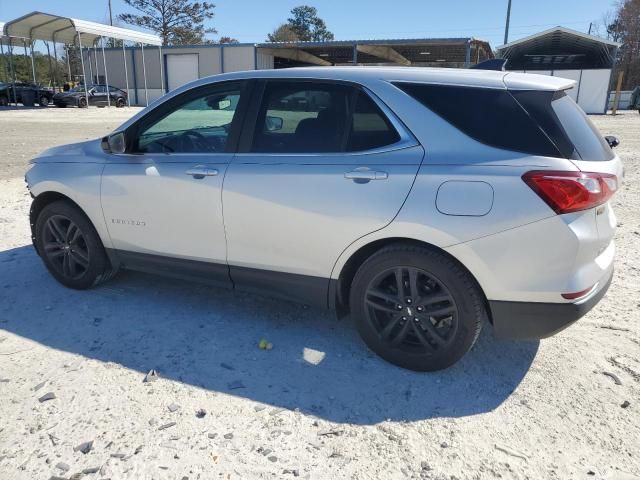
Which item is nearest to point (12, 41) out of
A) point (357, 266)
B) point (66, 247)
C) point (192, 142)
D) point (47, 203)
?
point (47, 203)

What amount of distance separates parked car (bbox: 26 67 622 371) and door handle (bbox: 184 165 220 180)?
0.11 feet

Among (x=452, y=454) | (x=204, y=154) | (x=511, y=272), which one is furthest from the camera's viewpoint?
(x=204, y=154)

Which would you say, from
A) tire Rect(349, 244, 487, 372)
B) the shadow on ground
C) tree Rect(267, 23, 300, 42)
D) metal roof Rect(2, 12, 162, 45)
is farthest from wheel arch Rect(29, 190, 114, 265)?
tree Rect(267, 23, 300, 42)

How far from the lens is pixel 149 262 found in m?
3.99

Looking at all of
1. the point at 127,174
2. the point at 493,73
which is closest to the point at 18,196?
the point at 127,174

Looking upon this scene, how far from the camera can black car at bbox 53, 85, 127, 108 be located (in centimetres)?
3359

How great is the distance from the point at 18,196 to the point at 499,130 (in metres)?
7.43

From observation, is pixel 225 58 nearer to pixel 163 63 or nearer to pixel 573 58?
pixel 163 63

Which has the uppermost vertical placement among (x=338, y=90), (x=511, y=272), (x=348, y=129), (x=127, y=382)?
(x=338, y=90)

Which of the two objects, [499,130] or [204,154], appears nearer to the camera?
[499,130]

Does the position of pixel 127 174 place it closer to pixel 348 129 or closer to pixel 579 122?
pixel 348 129

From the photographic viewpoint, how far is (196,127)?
406 cm

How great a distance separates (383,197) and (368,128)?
18.6 inches

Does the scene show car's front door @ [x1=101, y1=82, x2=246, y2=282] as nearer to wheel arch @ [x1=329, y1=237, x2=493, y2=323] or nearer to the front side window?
the front side window
